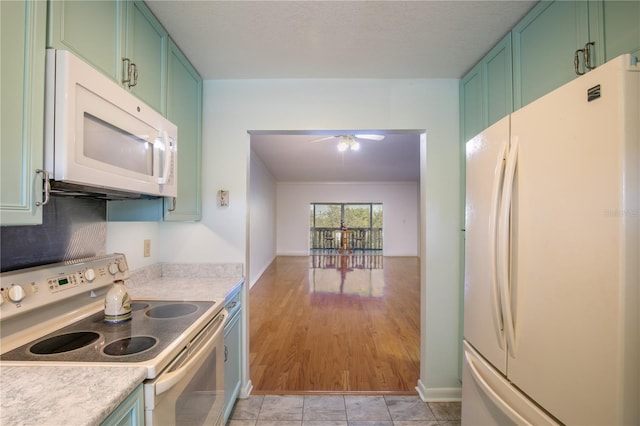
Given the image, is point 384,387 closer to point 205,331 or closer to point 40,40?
point 205,331

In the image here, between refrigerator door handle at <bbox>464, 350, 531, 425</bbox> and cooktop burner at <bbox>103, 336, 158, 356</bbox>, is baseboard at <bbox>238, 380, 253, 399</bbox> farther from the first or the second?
refrigerator door handle at <bbox>464, 350, 531, 425</bbox>

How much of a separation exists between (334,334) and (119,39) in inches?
121

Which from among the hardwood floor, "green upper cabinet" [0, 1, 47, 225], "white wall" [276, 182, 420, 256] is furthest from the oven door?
"white wall" [276, 182, 420, 256]

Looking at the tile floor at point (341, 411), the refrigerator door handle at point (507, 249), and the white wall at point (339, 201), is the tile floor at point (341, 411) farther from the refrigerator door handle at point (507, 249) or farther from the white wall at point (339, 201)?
the white wall at point (339, 201)

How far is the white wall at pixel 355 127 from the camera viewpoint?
6.82 ft

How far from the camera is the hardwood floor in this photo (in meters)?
2.28

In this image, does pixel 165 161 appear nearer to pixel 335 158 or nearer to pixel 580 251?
pixel 580 251

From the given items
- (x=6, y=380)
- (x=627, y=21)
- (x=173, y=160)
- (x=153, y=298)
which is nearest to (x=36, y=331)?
(x=6, y=380)

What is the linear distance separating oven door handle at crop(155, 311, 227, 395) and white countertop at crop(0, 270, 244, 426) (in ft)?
0.25

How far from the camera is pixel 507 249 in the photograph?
0.99m

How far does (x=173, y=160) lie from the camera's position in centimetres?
145

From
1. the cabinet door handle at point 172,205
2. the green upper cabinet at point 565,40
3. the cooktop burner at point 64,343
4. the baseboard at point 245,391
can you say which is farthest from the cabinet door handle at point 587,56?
the baseboard at point 245,391

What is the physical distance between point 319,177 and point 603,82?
7671 mm

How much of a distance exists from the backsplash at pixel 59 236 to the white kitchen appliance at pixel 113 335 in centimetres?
8
